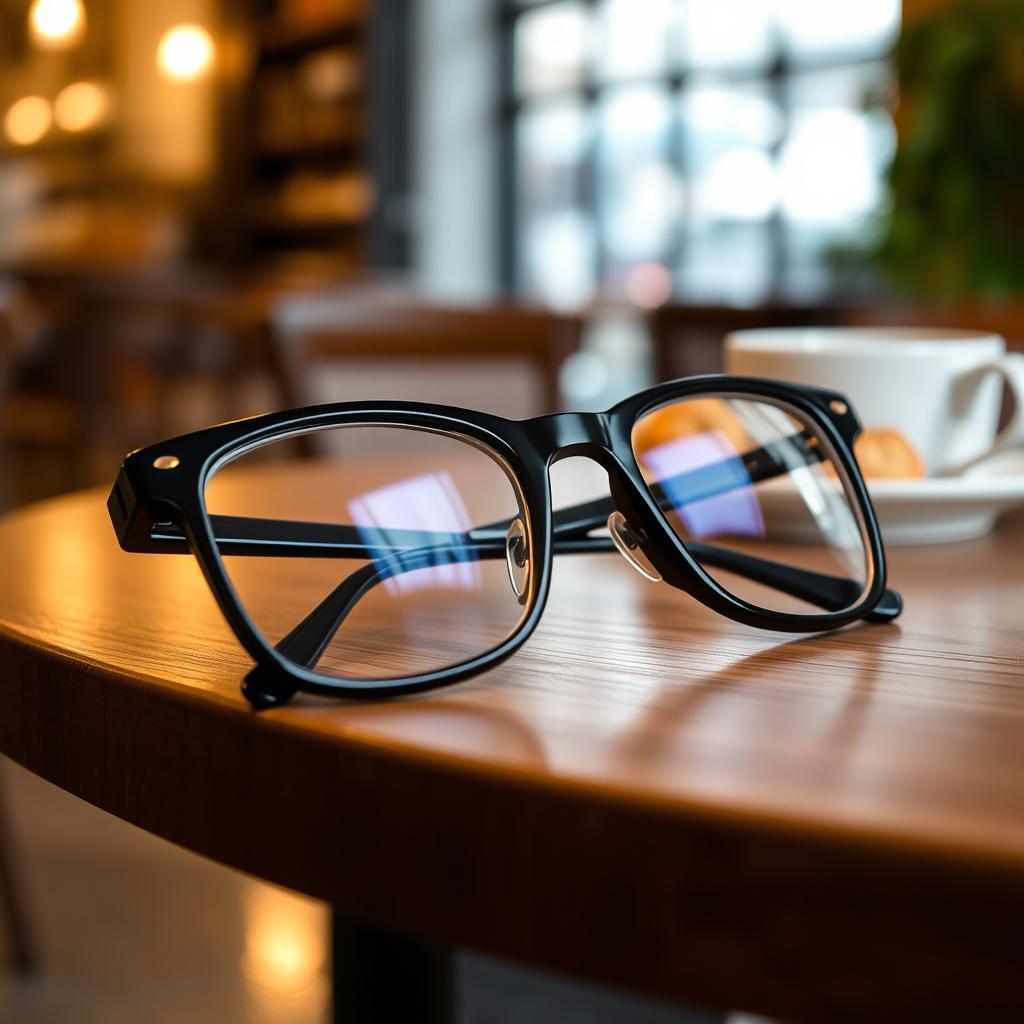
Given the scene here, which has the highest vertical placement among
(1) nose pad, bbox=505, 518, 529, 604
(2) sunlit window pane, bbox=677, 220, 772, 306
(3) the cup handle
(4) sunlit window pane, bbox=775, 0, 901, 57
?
(4) sunlit window pane, bbox=775, 0, 901, 57

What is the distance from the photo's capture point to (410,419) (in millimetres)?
341

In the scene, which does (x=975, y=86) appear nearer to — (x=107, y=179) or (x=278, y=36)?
(x=278, y=36)

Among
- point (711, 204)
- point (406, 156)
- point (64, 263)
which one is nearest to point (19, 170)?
point (64, 263)

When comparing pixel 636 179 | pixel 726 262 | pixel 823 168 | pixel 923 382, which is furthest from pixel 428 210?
pixel 923 382

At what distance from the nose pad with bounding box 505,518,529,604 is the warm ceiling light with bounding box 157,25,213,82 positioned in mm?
6318

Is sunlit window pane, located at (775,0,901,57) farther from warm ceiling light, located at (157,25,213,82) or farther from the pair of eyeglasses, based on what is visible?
the pair of eyeglasses

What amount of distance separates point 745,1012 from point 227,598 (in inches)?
5.6

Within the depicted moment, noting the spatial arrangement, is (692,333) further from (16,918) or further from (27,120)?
(27,120)

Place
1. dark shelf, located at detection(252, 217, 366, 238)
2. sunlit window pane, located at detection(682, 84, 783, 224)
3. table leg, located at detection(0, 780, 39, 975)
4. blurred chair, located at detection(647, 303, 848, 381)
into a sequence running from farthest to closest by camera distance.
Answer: dark shelf, located at detection(252, 217, 366, 238), sunlit window pane, located at detection(682, 84, 783, 224), blurred chair, located at detection(647, 303, 848, 381), table leg, located at detection(0, 780, 39, 975)

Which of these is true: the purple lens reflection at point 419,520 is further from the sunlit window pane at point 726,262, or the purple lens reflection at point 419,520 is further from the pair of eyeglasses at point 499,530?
the sunlit window pane at point 726,262

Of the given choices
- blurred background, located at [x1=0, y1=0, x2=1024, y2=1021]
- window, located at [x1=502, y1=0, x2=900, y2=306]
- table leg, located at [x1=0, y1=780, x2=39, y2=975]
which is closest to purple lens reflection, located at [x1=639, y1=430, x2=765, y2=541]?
blurred background, located at [x1=0, y1=0, x2=1024, y2=1021]

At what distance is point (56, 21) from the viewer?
550 cm

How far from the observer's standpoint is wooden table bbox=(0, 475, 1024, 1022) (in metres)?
0.21

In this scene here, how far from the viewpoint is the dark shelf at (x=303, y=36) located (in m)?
6.34
